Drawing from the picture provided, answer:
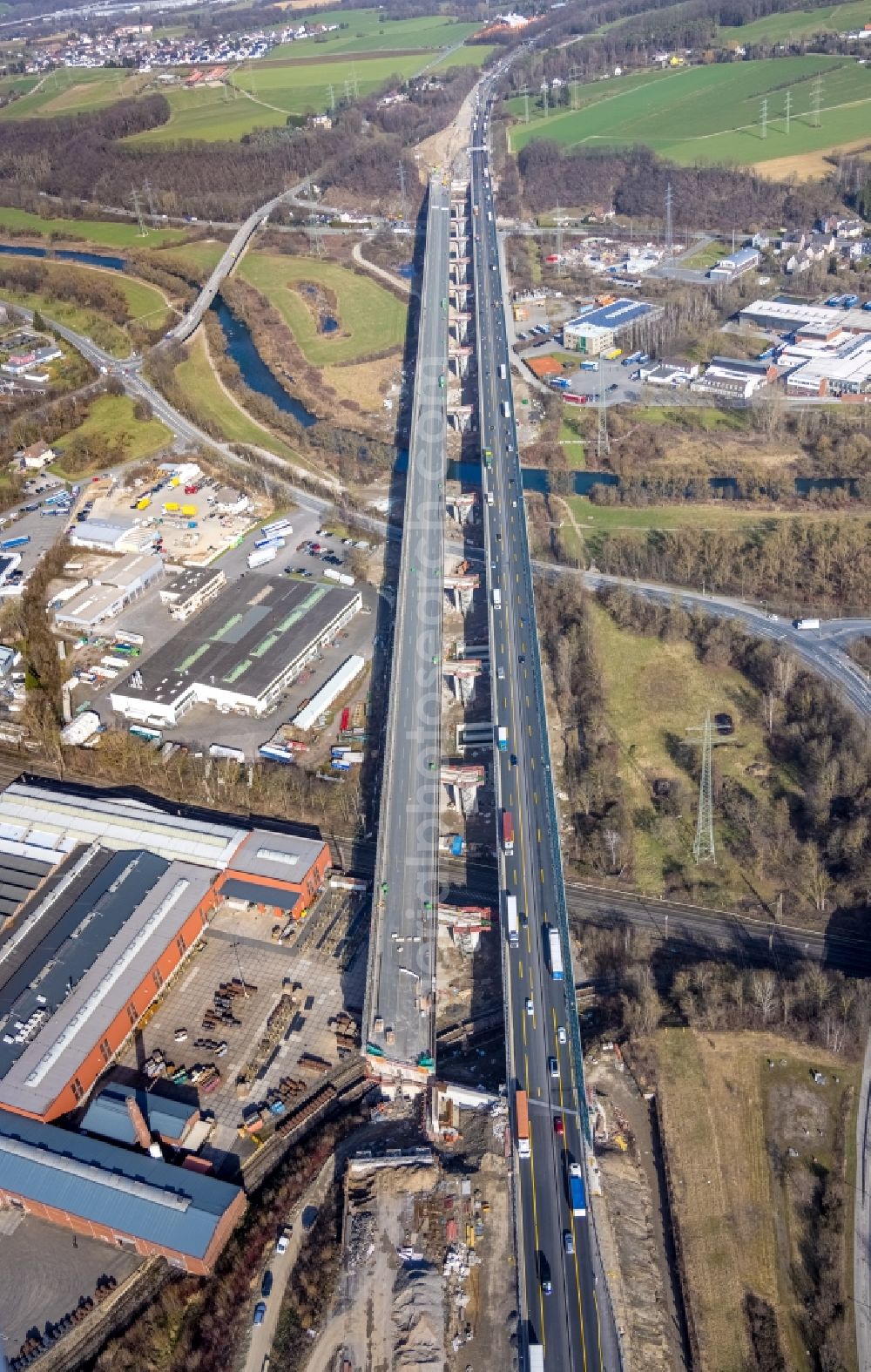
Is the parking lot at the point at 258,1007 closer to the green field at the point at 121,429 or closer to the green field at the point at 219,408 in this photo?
the green field at the point at 219,408

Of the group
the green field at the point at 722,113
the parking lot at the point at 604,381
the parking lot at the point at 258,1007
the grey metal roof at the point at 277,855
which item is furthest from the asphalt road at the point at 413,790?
the green field at the point at 722,113

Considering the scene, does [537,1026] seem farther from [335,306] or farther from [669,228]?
[669,228]

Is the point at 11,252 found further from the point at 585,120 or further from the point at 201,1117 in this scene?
the point at 201,1117

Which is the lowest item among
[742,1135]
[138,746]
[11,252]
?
[742,1135]

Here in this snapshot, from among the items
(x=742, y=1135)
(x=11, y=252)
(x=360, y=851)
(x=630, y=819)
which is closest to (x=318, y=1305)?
(x=742, y=1135)

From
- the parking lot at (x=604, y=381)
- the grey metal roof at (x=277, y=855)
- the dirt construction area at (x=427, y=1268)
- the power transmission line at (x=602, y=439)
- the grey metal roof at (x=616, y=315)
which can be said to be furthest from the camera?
the grey metal roof at (x=616, y=315)

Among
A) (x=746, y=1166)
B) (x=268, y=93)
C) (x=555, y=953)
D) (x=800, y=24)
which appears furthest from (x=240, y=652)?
(x=800, y=24)
